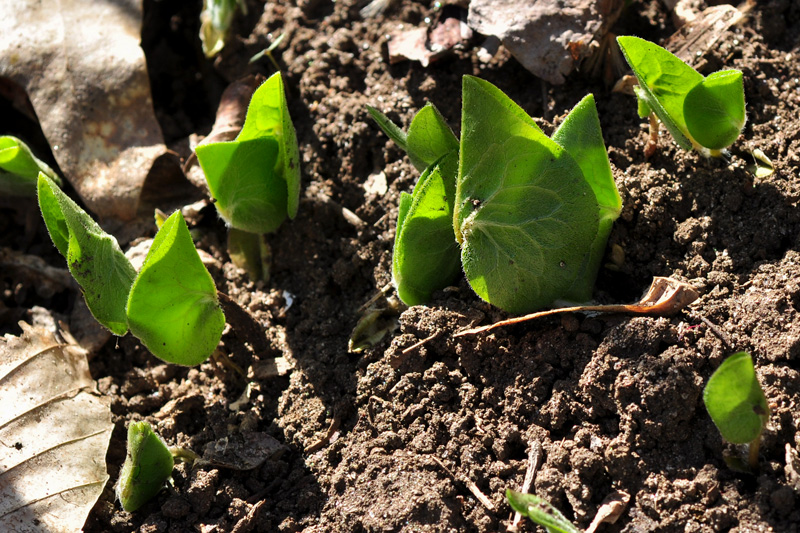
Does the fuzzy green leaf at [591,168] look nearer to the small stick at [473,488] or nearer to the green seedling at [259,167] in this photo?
the small stick at [473,488]

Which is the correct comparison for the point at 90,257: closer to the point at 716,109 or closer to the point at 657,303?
the point at 657,303

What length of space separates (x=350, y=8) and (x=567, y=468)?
1985 millimetres

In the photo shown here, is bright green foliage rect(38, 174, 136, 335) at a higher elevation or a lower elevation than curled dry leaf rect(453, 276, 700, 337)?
lower

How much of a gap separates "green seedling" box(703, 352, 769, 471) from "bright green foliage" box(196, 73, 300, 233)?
1.35 m

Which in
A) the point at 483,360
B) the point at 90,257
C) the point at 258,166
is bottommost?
the point at 483,360

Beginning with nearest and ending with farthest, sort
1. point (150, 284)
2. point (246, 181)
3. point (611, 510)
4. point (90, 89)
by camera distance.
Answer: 1. point (611, 510)
2. point (150, 284)
3. point (246, 181)
4. point (90, 89)

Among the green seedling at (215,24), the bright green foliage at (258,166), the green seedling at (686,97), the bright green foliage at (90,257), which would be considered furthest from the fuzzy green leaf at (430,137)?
the green seedling at (215,24)

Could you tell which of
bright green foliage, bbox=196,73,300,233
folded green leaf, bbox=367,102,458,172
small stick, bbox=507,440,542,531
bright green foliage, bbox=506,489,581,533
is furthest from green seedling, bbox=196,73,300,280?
bright green foliage, bbox=506,489,581,533

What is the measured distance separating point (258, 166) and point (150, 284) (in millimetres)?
552

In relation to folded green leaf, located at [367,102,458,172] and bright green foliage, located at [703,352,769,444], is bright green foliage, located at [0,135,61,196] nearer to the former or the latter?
folded green leaf, located at [367,102,458,172]

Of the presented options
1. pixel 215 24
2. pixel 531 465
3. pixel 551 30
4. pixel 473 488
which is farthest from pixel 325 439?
pixel 215 24

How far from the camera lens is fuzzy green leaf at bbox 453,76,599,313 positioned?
5.69 feet

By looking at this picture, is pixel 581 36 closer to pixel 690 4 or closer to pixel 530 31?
pixel 530 31

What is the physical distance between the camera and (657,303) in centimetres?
179
